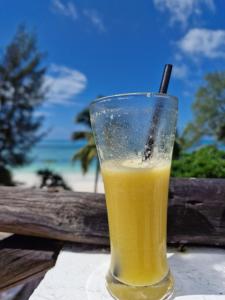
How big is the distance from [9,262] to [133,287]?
0.58 meters

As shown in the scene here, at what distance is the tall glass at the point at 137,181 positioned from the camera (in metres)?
0.82

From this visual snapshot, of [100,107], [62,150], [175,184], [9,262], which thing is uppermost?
[100,107]

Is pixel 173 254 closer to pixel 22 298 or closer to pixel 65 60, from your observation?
pixel 22 298

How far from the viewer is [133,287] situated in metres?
0.85

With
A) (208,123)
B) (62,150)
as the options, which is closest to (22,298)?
(208,123)

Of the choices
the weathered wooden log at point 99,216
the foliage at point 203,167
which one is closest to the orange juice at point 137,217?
the weathered wooden log at point 99,216

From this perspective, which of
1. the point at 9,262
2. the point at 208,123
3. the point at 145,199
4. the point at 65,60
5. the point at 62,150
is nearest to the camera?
the point at 145,199

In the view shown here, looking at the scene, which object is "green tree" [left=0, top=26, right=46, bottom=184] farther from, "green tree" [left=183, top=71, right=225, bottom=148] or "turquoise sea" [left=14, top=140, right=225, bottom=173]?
"green tree" [left=183, top=71, right=225, bottom=148]

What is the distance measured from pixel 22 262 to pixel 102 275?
40 cm

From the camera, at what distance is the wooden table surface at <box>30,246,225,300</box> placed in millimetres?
844

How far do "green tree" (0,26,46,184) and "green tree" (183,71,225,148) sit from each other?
8026 millimetres

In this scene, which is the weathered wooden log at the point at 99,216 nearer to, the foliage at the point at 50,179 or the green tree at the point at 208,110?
the foliage at the point at 50,179

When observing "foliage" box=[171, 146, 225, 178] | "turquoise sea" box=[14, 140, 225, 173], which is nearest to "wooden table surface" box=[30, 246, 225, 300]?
"foliage" box=[171, 146, 225, 178]

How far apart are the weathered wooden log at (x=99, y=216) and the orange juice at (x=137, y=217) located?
0.24 meters
